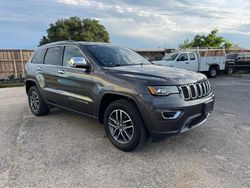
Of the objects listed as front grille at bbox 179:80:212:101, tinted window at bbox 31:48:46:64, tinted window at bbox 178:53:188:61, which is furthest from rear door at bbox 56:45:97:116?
tinted window at bbox 178:53:188:61

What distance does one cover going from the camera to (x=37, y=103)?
5375mm

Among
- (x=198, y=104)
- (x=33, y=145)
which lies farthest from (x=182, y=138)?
(x=33, y=145)

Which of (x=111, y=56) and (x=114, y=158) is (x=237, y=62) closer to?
(x=111, y=56)

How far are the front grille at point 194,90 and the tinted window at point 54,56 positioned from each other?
8.82ft

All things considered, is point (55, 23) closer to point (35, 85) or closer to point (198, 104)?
point (35, 85)

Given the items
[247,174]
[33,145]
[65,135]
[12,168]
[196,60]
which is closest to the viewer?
[247,174]

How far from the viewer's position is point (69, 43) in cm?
440

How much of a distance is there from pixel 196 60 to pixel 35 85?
39.1 ft

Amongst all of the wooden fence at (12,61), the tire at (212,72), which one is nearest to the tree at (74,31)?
the wooden fence at (12,61)

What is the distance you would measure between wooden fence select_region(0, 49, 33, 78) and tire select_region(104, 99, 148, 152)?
15880mm

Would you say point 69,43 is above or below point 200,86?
above

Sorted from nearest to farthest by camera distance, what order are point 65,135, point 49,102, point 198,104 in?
point 198,104 → point 65,135 → point 49,102

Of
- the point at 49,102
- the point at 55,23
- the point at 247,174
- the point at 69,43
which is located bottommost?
the point at 247,174

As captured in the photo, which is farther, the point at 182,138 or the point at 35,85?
the point at 35,85
